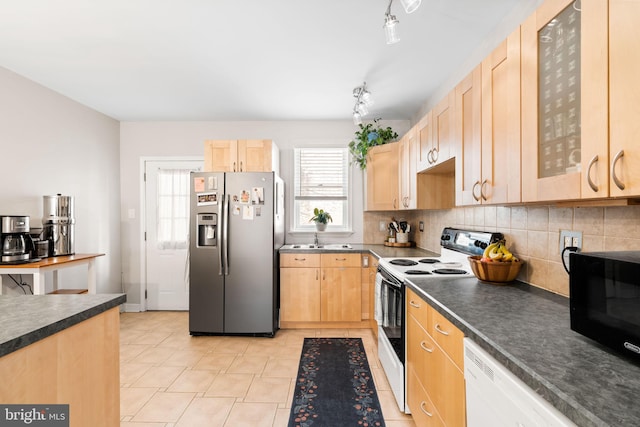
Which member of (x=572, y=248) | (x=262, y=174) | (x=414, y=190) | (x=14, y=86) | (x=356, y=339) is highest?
(x=14, y=86)

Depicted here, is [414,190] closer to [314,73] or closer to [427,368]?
[314,73]

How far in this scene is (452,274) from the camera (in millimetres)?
2039

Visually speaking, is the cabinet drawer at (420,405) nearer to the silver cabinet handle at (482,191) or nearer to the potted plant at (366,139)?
the silver cabinet handle at (482,191)

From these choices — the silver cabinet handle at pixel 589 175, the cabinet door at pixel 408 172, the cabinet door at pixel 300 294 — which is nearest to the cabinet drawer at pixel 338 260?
the cabinet door at pixel 300 294

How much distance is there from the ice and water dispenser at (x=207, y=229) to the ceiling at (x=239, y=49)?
1.31 meters

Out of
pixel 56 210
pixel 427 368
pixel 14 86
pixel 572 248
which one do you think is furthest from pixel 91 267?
pixel 572 248

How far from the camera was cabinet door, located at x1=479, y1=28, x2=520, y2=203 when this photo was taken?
133cm

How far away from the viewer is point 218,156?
361cm

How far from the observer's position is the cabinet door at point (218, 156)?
3602 millimetres

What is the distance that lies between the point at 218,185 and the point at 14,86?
1947 mm

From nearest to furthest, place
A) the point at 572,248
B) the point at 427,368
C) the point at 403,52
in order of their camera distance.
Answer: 1. the point at 572,248
2. the point at 427,368
3. the point at 403,52

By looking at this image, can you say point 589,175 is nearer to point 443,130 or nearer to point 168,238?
point 443,130

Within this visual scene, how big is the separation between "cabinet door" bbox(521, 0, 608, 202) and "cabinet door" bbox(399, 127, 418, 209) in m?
1.56

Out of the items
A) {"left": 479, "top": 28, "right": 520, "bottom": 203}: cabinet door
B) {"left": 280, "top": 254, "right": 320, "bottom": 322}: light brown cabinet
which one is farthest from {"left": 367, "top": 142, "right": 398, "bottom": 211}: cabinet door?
{"left": 479, "top": 28, "right": 520, "bottom": 203}: cabinet door
